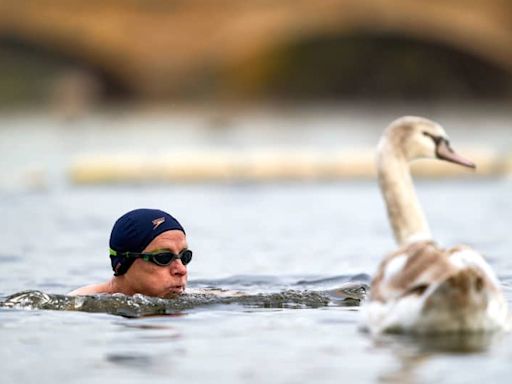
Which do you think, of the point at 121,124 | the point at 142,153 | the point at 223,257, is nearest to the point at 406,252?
the point at 223,257

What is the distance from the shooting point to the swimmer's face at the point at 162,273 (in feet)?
36.2

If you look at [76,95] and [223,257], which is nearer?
[223,257]

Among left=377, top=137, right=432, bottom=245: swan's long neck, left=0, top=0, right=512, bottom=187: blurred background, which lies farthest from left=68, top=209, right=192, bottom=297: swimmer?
left=0, top=0, right=512, bottom=187: blurred background

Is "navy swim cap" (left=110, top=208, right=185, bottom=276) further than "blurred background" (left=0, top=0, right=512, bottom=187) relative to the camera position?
No

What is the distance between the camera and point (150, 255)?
11.1m

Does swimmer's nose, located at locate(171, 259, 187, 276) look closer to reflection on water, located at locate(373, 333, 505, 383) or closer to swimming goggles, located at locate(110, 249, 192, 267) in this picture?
swimming goggles, located at locate(110, 249, 192, 267)

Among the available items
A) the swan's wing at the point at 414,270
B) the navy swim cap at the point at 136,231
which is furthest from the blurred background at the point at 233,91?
the swan's wing at the point at 414,270

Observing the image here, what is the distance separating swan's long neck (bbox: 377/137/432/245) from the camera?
384 inches

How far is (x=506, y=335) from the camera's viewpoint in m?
8.99

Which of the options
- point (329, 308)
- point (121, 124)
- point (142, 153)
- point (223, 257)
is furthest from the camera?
point (121, 124)

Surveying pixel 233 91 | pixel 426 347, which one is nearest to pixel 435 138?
pixel 426 347

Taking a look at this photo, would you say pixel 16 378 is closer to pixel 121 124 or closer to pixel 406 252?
pixel 406 252

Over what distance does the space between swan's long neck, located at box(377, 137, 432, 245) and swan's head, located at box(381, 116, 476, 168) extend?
3cm

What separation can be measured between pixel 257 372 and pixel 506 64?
47.0m
